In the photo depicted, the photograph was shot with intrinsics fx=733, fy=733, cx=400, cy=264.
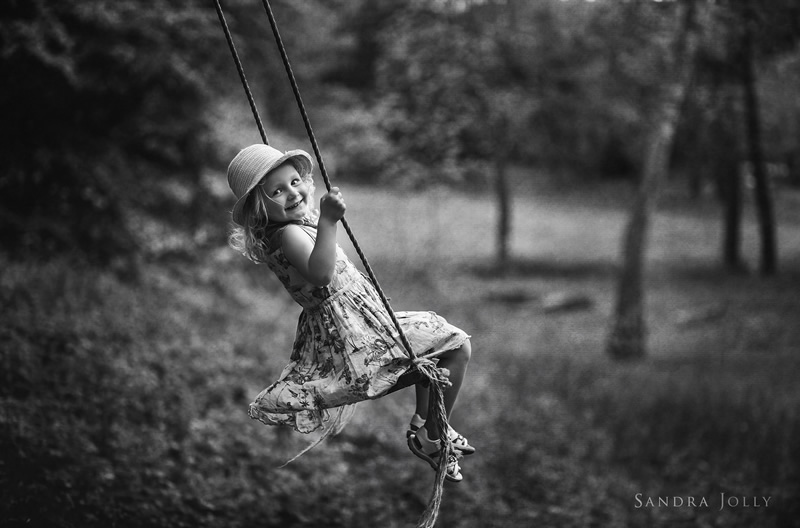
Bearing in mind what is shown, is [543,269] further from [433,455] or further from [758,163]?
[433,455]

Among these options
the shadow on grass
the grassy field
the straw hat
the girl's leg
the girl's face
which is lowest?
the shadow on grass

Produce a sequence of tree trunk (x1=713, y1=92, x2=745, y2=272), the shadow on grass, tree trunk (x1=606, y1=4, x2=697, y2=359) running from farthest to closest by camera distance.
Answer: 1. the shadow on grass
2. tree trunk (x1=713, y1=92, x2=745, y2=272)
3. tree trunk (x1=606, y1=4, x2=697, y2=359)

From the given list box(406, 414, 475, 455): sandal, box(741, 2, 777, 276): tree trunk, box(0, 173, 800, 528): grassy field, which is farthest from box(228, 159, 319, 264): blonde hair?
box(741, 2, 777, 276): tree trunk

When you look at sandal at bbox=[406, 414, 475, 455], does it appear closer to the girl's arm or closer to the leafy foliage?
the girl's arm

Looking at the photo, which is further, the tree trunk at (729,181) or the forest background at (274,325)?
the tree trunk at (729,181)

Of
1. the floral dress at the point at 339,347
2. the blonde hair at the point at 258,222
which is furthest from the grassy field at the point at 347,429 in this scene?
the blonde hair at the point at 258,222

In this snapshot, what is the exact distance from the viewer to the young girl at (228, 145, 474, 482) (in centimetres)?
279

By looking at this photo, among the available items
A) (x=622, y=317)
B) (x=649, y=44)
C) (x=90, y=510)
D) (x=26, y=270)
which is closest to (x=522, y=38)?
(x=649, y=44)

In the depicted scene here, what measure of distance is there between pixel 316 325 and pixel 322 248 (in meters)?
0.47

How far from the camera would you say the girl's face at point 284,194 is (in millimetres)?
2785

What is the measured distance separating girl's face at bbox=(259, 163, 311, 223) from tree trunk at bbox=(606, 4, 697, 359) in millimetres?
8453

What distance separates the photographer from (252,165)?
2.77 metres
